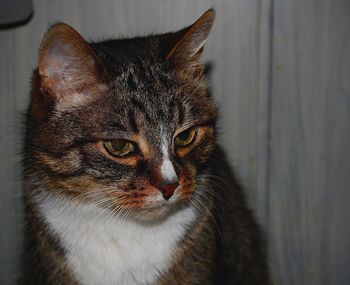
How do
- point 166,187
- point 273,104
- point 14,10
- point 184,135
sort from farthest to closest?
point 273,104 → point 14,10 → point 184,135 → point 166,187

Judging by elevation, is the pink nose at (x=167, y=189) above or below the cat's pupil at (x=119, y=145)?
below

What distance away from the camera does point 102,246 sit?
1.39 metres

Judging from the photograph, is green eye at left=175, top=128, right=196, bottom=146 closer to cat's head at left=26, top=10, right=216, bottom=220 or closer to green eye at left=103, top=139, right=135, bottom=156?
cat's head at left=26, top=10, right=216, bottom=220

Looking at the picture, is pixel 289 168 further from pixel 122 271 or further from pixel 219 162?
pixel 122 271

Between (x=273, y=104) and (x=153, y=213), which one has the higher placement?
(x=273, y=104)

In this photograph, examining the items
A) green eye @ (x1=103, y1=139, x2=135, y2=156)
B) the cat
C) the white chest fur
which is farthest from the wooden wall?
green eye @ (x1=103, y1=139, x2=135, y2=156)

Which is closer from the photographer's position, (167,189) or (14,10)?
(167,189)

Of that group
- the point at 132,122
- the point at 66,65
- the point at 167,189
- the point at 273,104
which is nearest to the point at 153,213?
the point at 167,189

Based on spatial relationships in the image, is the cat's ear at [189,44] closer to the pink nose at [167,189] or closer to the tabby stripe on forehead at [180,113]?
the tabby stripe on forehead at [180,113]

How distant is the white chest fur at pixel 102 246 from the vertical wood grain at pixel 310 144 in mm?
627

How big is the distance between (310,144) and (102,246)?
2.60 feet

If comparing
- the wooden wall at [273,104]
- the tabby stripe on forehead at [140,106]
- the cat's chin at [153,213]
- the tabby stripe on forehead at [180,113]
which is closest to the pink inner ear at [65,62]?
the tabby stripe on forehead at [140,106]

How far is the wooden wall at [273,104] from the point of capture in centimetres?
172

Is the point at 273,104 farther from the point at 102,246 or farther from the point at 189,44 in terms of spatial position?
the point at 102,246
